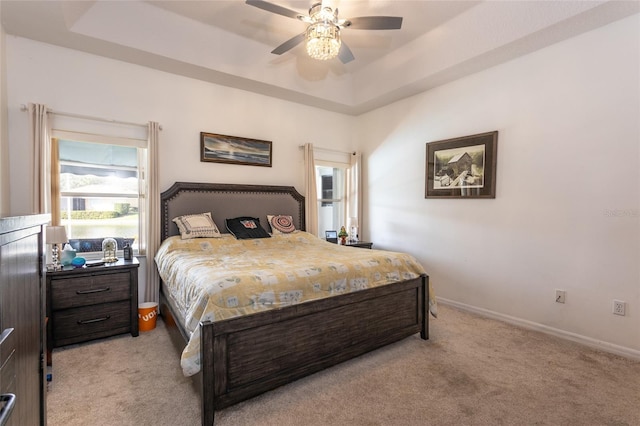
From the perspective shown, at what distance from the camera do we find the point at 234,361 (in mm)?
1855

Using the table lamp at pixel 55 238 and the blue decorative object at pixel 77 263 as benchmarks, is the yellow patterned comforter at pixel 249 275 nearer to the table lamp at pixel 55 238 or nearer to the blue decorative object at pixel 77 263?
the blue decorative object at pixel 77 263

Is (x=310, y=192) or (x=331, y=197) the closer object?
(x=310, y=192)

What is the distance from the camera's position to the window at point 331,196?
16.8 ft

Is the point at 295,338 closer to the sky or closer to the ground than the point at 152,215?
closer to the ground

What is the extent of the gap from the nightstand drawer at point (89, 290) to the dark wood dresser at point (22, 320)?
1.75 metres

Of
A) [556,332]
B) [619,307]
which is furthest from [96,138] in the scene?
[619,307]

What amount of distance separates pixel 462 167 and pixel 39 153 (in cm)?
441

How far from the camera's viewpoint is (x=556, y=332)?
299 centimetres

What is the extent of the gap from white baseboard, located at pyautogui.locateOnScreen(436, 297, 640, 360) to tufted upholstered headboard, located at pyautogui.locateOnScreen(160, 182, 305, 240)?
8.03ft

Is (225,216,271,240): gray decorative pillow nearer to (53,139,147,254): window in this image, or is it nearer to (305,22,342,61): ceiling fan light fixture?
(53,139,147,254): window

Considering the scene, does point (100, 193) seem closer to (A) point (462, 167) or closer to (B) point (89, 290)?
(B) point (89, 290)

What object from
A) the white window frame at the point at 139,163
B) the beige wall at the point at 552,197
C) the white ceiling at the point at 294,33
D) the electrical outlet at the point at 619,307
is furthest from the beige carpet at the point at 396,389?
the white ceiling at the point at 294,33

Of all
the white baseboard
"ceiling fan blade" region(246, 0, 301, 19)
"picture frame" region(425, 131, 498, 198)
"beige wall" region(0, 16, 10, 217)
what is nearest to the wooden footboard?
the white baseboard

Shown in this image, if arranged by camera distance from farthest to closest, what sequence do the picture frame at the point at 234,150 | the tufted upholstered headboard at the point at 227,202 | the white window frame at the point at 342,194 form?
1. the white window frame at the point at 342,194
2. the picture frame at the point at 234,150
3. the tufted upholstered headboard at the point at 227,202
